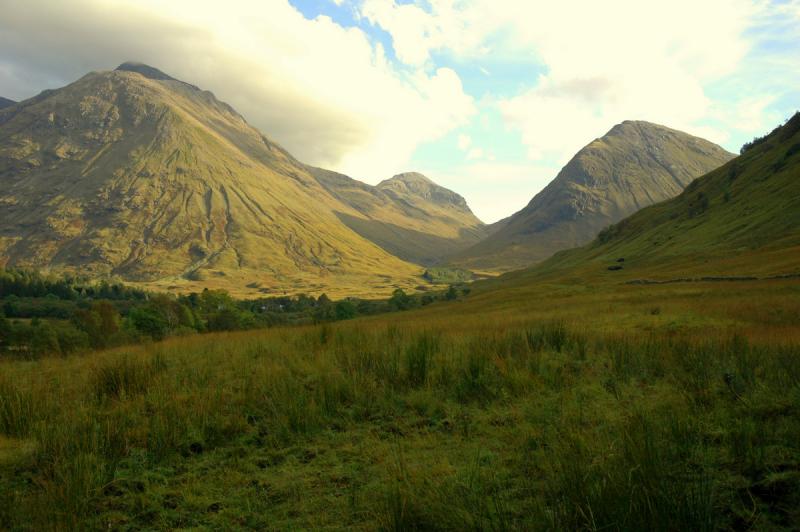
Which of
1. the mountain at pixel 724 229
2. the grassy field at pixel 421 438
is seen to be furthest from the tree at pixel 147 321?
the mountain at pixel 724 229

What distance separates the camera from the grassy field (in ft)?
11.5

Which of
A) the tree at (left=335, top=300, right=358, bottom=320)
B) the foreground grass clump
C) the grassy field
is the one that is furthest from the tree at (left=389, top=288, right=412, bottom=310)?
the foreground grass clump

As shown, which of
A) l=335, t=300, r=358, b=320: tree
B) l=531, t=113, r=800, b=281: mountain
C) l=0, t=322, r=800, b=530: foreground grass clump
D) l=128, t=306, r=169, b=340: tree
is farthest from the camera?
l=335, t=300, r=358, b=320: tree

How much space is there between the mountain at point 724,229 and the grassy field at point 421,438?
103ft

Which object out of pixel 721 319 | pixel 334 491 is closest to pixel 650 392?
pixel 334 491

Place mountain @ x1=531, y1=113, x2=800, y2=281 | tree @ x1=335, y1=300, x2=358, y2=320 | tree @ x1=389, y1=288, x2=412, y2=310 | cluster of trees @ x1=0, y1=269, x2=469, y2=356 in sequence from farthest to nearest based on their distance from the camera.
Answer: tree @ x1=389, y1=288, x2=412, y2=310
tree @ x1=335, y1=300, x2=358, y2=320
mountain @ x1=531, y1=113, x2=800, y2=281
cluster of trees @ x1=0, y1=269, x2=469, y2=356

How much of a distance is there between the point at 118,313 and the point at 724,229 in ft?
286

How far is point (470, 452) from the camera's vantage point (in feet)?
16.0

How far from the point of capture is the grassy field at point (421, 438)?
11.5 ft

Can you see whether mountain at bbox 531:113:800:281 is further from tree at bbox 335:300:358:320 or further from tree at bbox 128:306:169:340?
tree at bbox 128:306:169:340

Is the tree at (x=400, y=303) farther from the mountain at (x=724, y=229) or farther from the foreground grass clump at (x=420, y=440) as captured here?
the foreground grass clump at (x=420, y=440)

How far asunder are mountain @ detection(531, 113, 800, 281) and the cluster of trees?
33.4m

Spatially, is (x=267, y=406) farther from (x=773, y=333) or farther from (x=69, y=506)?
(x=773, y=333)

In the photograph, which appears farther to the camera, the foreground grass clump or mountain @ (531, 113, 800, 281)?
mountain @ (531, 113, 800, 281)
